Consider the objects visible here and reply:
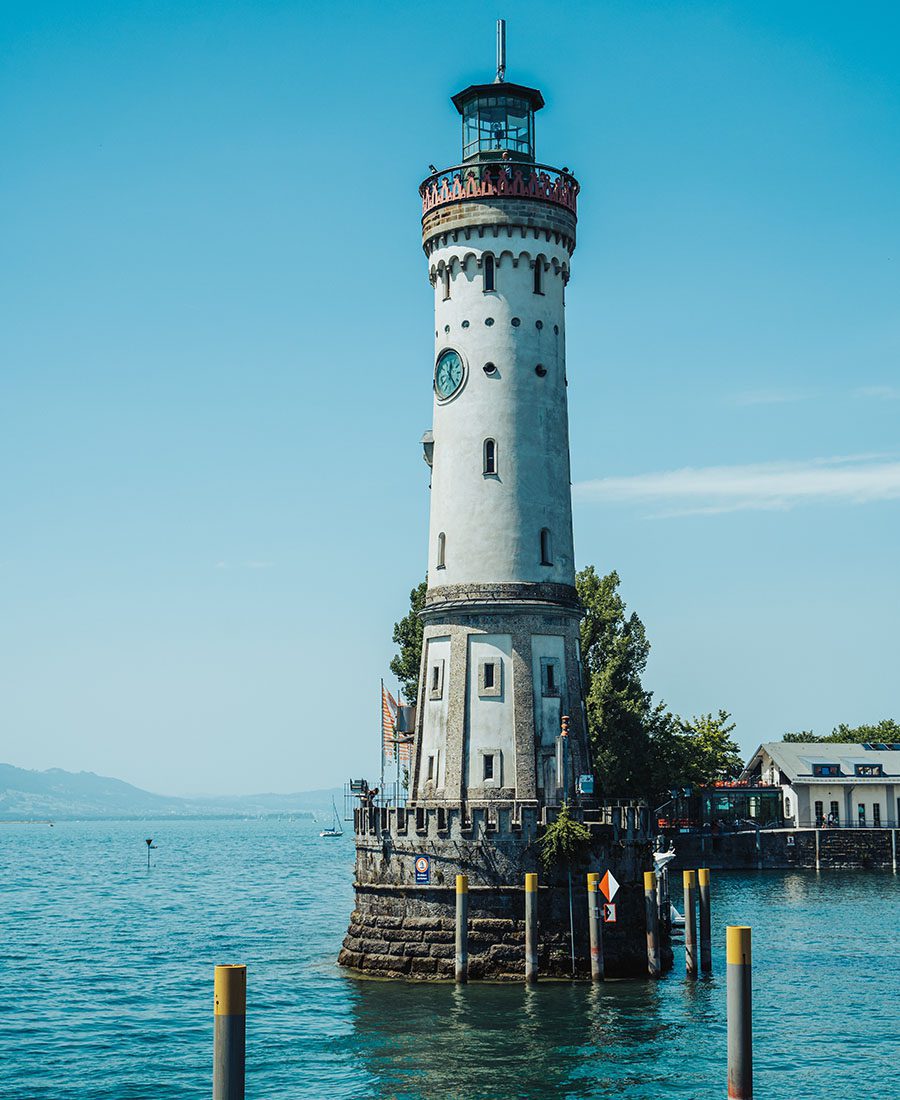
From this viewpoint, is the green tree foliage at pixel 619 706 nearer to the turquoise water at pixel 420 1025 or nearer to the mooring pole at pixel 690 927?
the turquoise water at pixel 420 1025

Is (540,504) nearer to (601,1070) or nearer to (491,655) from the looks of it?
(491,655)

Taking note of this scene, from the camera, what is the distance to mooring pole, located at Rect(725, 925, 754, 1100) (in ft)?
94.8

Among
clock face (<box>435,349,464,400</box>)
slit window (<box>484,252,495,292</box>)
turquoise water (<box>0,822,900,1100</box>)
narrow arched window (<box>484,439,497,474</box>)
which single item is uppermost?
slit window (<box>484,252,495,292</box>)

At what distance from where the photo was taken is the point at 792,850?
4751 inches

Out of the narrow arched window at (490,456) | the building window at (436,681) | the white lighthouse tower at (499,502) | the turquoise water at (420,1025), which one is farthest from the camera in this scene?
the building window at (436,681)

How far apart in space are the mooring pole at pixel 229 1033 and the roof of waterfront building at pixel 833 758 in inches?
4288

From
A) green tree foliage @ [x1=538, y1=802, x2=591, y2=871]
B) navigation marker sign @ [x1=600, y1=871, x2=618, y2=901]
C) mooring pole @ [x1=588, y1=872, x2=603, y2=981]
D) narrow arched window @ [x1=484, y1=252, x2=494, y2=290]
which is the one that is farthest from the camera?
narrow arched window @ [x1=484, y1=252, x2=494, y2=290]

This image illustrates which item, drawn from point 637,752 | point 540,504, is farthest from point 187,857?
point 540,504

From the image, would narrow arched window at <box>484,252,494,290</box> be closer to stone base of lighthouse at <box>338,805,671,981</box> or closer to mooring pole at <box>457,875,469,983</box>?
stone base of lighthouse at <box>338,805,671,981</box>

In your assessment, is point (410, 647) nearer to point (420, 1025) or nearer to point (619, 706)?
point (619, 706)

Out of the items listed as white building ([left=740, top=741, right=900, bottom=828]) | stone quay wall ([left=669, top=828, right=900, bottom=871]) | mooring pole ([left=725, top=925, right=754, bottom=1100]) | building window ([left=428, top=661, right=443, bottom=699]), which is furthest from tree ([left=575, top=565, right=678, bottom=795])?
mooring pole ([left=725, top=925, right=754, bottom=1100])

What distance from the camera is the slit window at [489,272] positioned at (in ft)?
190

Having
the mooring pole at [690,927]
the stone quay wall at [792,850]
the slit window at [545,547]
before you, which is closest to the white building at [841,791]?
the stone quay wall at [792,850]

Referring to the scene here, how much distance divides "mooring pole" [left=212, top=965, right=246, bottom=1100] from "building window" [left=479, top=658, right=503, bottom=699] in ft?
106
